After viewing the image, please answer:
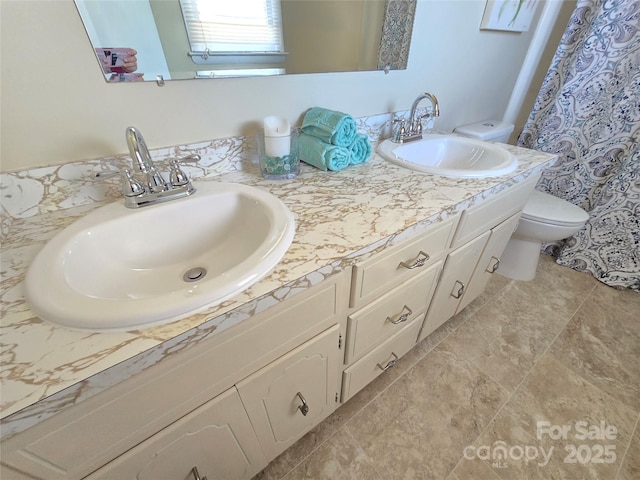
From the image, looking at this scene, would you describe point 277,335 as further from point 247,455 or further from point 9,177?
point 9,177

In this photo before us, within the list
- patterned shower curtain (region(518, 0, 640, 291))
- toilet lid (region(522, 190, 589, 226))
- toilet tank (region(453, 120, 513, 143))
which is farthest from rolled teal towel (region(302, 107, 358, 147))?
patterned shower curtain (region(518, 0, 640, 291))

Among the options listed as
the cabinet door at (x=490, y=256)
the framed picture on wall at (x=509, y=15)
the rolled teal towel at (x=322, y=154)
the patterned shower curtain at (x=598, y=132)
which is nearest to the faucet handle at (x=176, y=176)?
the rolled teal towel at (x=322, y=154)

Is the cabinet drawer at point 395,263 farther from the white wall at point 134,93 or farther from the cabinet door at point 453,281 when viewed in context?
the white wall at point 134,93

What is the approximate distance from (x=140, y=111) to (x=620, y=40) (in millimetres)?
1975

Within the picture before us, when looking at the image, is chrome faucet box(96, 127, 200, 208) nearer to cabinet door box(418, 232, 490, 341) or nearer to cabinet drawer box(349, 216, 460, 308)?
cabinet drawer box(349, 216, 460, 308)

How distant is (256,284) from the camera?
0.45 metres

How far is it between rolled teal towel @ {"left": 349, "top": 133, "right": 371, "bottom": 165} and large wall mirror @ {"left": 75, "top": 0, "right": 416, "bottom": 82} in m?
0.26

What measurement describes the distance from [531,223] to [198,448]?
163 centimetres

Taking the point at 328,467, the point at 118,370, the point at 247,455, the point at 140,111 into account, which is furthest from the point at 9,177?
the point at 328,467

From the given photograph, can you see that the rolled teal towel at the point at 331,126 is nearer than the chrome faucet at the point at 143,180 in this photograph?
No

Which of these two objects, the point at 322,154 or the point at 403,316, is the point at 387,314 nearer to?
the point at 403,316

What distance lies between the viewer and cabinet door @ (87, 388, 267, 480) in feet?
1.53

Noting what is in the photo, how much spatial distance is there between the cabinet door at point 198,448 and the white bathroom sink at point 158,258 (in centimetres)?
24

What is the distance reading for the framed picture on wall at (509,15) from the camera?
1.21 metres
